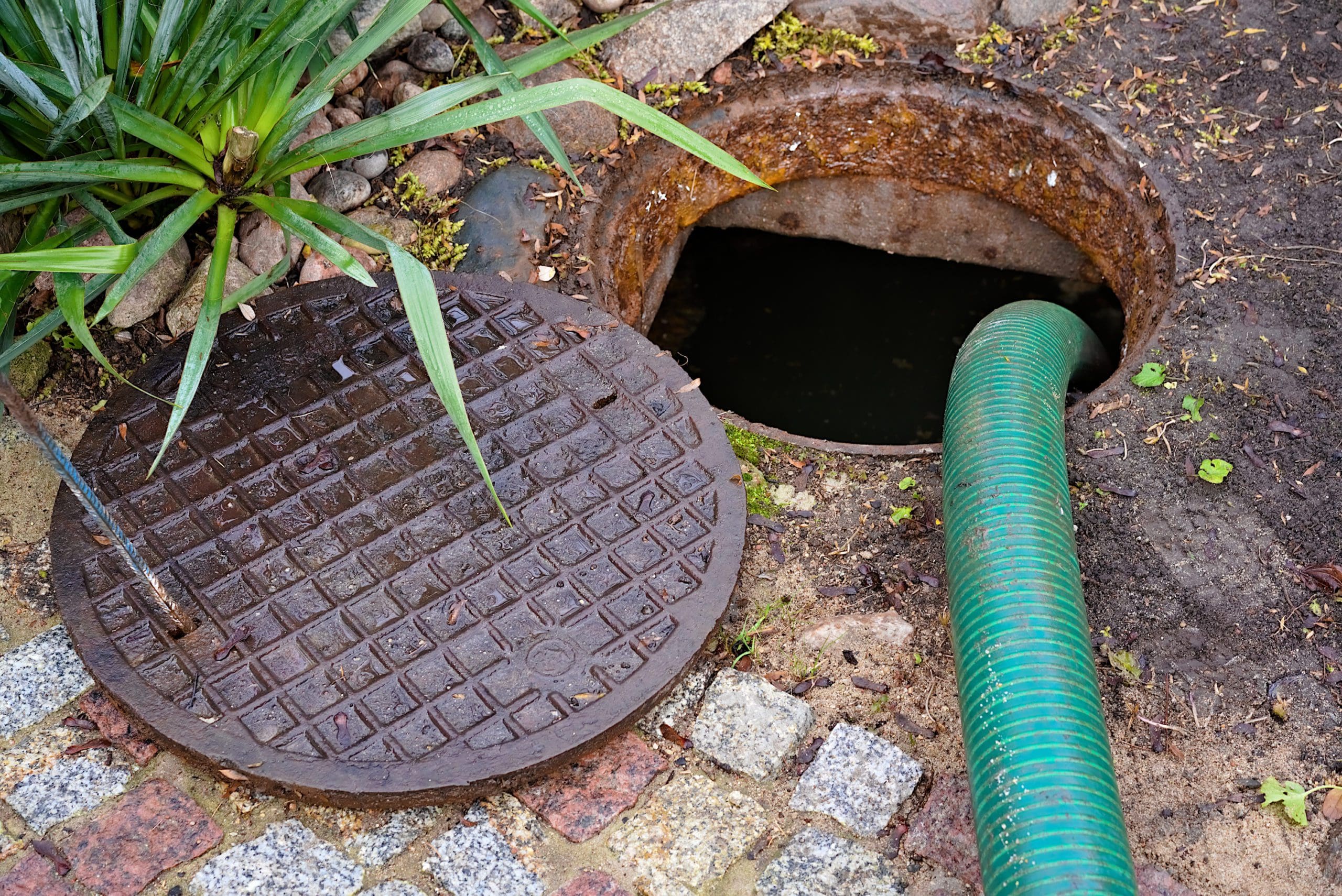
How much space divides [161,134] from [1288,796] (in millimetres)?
2723

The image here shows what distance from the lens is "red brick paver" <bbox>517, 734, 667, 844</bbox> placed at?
2.11m

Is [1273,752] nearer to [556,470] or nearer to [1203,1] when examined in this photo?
[556,470]

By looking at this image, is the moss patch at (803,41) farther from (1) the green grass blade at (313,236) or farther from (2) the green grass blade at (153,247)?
(2) the green grass blade at (153,247)

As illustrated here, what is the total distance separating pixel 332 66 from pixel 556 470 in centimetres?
106

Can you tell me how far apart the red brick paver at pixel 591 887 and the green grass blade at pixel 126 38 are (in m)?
1.95

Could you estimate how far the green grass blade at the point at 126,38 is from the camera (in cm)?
239

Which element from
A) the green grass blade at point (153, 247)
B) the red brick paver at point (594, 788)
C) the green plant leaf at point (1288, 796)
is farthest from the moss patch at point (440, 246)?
the green plant leaf at point (1288, 796)

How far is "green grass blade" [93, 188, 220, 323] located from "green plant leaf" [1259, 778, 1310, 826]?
Answer: 2.40 metres

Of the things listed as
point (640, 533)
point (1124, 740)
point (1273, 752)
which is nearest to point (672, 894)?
point (640, 533)

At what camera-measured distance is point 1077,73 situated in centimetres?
360

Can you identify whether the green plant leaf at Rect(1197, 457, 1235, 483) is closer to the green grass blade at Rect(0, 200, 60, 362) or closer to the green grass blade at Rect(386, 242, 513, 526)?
the green grass blade at Rect(386, 242, 513, 526)

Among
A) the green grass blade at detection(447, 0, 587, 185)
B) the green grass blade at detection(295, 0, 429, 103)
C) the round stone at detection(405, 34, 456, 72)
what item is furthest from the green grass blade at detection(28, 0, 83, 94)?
the round stone at detection(405, 34, 456, 72)

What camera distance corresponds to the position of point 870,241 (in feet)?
14.4

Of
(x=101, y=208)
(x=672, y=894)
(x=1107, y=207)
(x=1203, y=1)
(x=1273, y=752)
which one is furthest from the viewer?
(x=1203, y=1)
